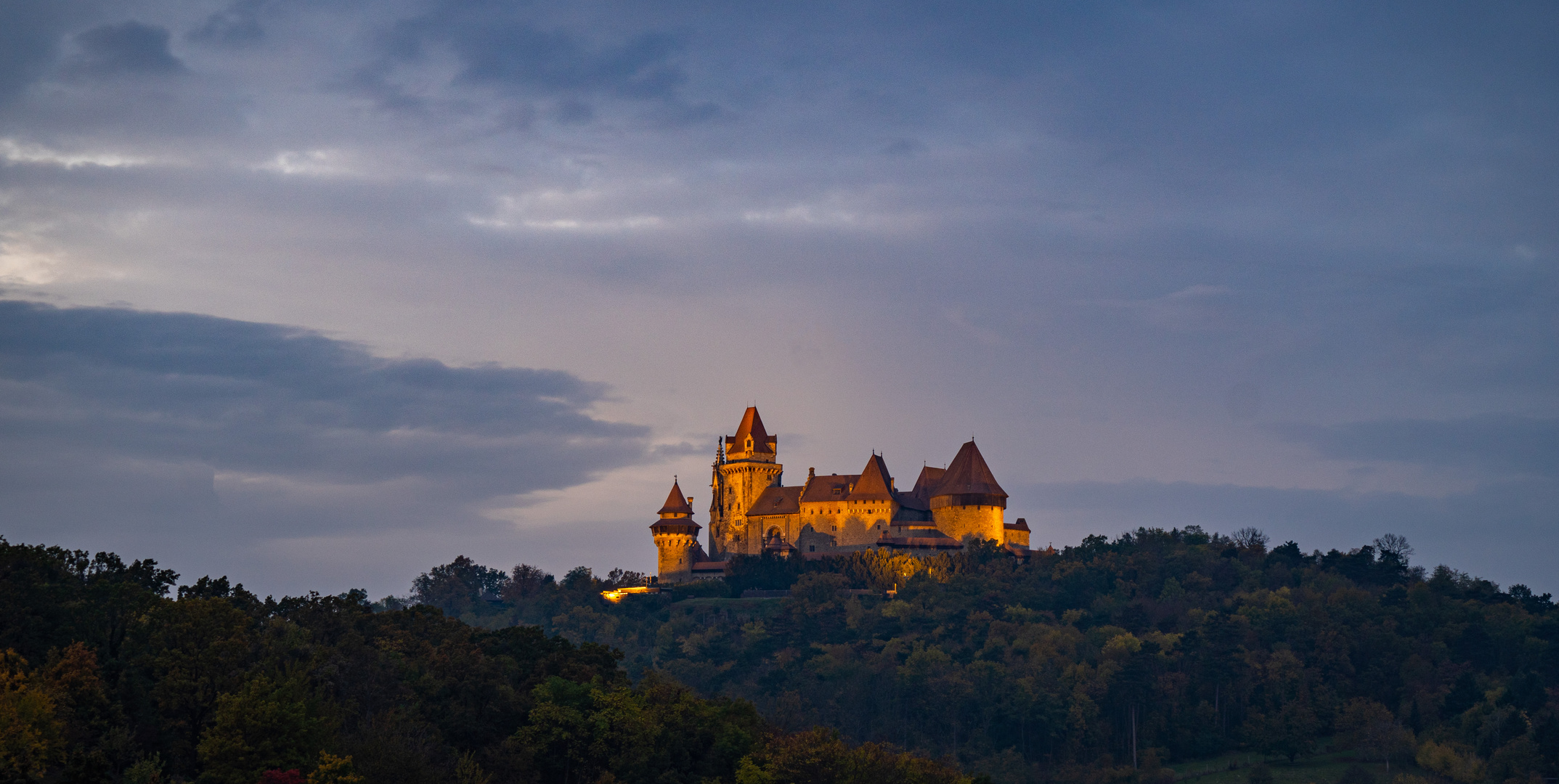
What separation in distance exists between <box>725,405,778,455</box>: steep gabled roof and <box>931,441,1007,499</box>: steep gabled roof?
47.9 ft

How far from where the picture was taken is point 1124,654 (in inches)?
4373

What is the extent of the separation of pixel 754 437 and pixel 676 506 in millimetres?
8811

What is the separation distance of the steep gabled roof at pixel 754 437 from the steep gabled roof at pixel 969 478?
575 inches

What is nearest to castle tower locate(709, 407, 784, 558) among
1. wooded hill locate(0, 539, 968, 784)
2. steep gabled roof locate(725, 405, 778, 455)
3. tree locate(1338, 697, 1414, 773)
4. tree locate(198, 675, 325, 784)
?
steep gabled roof locate(725, 405, 778, 455)

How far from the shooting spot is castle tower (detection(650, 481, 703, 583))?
139625 mm

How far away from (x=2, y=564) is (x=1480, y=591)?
109127 millimetres

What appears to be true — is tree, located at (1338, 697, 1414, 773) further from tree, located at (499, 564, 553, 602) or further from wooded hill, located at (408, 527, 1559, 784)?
tree, located at (499, 564, 553, 602)

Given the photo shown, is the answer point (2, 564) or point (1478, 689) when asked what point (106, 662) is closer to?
point (2, 564)

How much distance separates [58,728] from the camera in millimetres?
40656

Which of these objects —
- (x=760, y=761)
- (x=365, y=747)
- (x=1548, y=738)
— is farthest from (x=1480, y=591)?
(x=365, y=747)

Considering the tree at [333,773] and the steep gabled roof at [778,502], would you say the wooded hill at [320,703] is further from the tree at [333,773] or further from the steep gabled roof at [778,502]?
the steep gabled roof at [778,502]

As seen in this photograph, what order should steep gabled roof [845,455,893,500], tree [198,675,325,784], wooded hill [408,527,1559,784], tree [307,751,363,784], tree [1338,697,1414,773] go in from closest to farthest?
tree [307,751,363,784] < tree [198,675,325,784] < tree [1338,697,1414,773] < wooded hill [408,527,1559,784] < steep gabled roof [845,455,893,500]

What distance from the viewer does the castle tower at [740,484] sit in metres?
140

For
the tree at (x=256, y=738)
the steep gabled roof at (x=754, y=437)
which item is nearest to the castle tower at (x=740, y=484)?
the steep gabled roof at (x=754, y=437)
